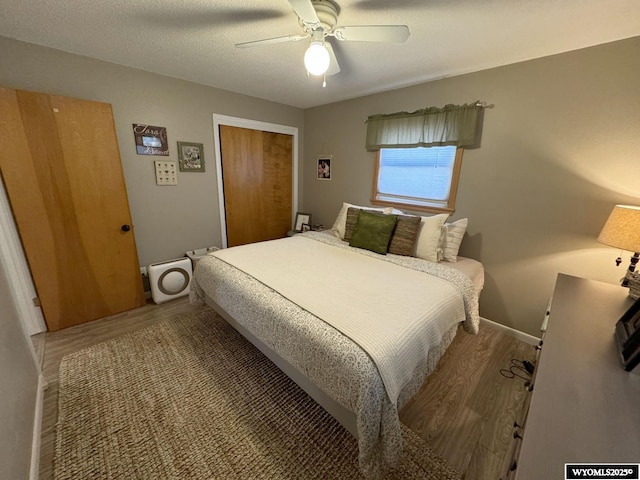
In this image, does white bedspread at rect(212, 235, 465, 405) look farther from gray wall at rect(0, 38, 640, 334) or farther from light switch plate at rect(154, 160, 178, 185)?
light switch plate at rect(154, 160, 178, 185)

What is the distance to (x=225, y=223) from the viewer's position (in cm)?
340

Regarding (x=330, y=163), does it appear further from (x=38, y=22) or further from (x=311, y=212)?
(x=38, y=22)

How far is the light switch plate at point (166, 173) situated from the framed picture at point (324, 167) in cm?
194

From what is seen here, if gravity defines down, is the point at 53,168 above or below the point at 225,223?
above

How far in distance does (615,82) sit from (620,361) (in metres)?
1.99

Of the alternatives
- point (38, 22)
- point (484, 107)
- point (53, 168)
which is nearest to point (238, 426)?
point (53, 168)

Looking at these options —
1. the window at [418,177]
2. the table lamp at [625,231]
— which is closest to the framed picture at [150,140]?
the window at [418,177]

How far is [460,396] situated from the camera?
1.68m

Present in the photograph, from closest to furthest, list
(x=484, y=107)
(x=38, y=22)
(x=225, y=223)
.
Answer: (x=38, y=22), (x=484, y=107), (x=225, y=223)

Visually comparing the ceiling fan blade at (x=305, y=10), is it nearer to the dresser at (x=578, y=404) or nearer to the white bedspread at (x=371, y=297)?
the white bedspread at (x=371, y=297)

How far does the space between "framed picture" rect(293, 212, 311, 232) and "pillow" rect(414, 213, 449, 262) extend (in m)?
1.98

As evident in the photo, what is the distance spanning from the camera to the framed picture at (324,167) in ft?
11.9

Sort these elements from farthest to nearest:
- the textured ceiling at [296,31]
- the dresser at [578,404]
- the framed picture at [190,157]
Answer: the framed picture at [190,157] < the textured ceiling at [296,31] < the dresser at [578,404]

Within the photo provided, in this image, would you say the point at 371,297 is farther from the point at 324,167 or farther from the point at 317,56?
the point at 324,167
